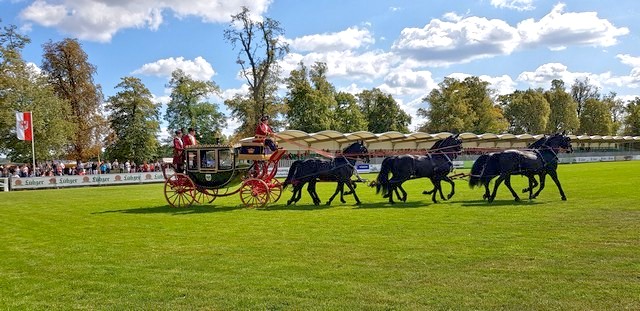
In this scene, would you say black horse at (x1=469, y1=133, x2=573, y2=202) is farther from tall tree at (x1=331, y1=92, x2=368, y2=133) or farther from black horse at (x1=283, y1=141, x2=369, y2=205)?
tall tree at (x1=331, y1=92, x2=368, y2=133)

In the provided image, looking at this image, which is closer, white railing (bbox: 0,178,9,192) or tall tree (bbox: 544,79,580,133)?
white railing (bbox: 0,178,9,192)

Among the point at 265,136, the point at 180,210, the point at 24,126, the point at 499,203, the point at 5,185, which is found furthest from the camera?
the point at 24,126

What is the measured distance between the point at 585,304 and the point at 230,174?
12333 mm

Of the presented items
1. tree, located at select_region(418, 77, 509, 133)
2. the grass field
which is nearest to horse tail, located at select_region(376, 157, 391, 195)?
the grass field

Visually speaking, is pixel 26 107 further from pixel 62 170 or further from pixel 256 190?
pixel 256 190

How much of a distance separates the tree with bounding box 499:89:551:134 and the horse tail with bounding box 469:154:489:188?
69.3m

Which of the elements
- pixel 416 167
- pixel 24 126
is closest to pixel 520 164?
pixel 416 167

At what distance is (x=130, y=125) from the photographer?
5162 centimetres

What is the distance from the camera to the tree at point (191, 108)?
5550 centimetres

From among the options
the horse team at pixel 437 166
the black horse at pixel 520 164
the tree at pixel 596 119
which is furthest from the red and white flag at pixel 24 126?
the tree at pixel 596 119

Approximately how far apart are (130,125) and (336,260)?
4785 cm

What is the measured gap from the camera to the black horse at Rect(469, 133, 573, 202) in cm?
1574

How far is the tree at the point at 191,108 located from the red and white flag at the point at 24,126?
22704 mm

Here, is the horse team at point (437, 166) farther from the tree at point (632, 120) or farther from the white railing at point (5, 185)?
the tree at point (632, 120)
